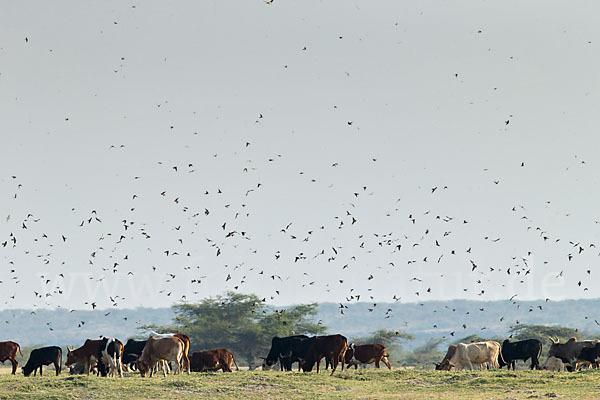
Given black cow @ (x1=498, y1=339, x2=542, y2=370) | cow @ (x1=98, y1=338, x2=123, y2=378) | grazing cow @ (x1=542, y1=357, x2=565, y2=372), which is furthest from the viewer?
black cow @ (x1=498, y1=339, x2=542, y2=370)

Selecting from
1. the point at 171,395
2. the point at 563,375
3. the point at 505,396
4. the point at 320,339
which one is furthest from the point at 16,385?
the point at 563,375

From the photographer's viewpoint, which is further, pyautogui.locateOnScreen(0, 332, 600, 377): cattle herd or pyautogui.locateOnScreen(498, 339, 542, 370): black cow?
pyautogui.locateOnScreen(498, 339, 542, 370): black cow

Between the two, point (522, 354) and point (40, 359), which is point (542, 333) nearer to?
point (522, 354)

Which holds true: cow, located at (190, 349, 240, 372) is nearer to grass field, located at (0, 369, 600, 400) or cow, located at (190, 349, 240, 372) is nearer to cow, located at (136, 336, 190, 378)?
cow, located at (136, 336, 190, 378)

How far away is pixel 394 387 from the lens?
113 ft

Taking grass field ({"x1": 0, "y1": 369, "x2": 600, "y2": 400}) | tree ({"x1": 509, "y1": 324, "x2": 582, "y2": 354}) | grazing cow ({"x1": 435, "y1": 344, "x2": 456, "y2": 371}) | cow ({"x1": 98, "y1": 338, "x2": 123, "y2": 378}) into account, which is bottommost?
grass field ({"x1": 0, "y1": 369, "x2": 600, "y2": 400})

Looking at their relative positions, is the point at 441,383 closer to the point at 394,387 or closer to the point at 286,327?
the point at 394,387

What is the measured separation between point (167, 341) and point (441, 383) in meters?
11.3

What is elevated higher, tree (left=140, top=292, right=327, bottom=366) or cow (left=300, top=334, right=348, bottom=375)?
tree (left=140, top=292, right=327, bottom=366)

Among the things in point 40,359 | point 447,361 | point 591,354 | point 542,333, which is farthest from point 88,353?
point 542,333

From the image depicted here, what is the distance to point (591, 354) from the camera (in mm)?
41812

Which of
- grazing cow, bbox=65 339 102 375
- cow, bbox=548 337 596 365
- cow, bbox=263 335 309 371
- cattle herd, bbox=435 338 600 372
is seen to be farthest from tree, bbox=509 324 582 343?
grazing cow, bbox=65 339 102 375

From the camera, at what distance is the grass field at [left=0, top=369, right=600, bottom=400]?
3148 cm

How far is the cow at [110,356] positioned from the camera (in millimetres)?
38844
